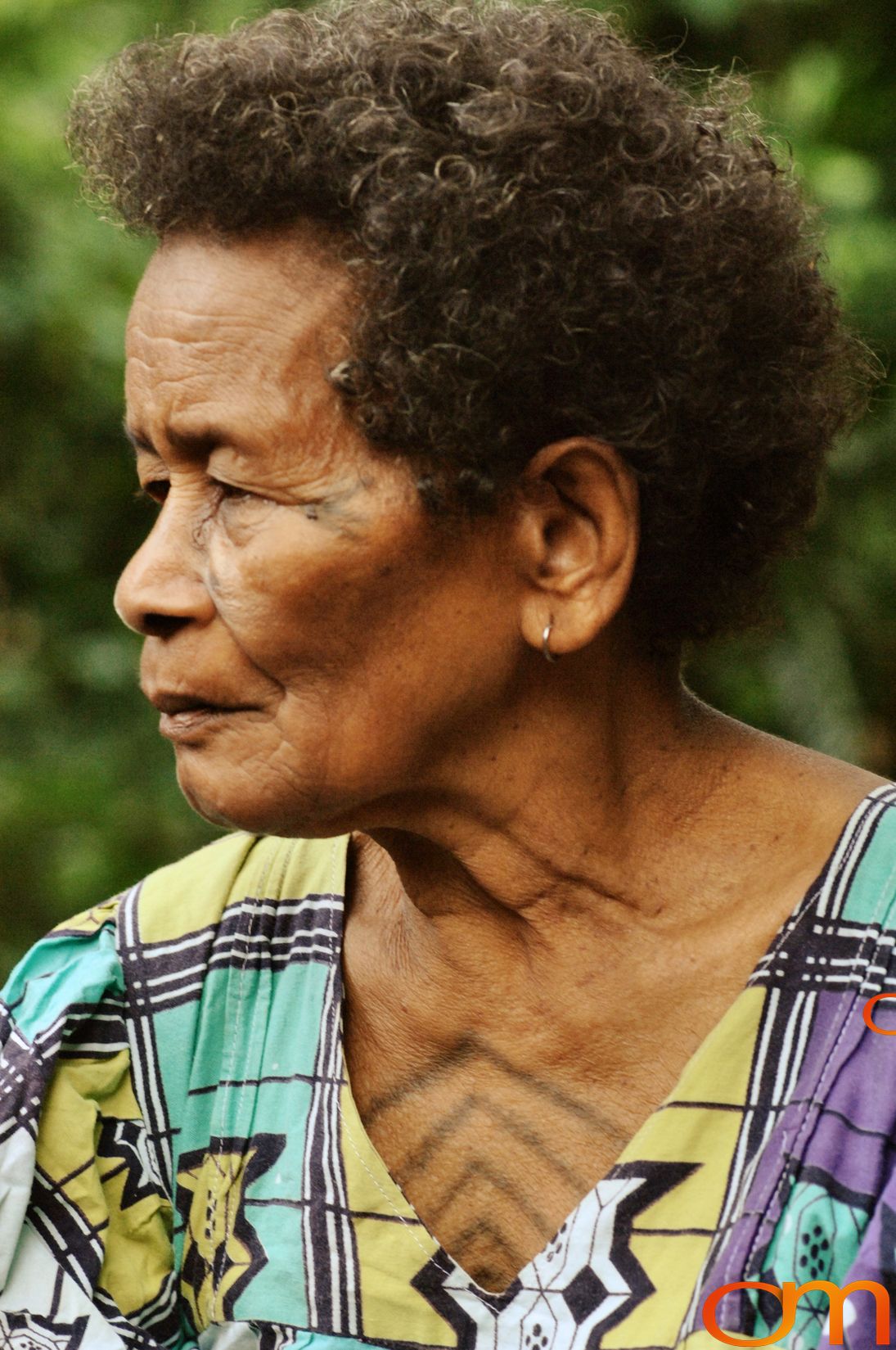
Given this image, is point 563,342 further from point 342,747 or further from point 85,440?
point 85,440

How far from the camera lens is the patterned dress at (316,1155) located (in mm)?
1826

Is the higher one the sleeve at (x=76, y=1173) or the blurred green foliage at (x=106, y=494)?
the blurred green foliage at (x=106, y=494)

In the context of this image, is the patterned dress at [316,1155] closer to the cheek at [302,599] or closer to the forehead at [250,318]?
the cheek at [302,599]

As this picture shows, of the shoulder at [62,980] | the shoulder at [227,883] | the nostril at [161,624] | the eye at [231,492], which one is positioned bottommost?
the shoulder at [62,980]

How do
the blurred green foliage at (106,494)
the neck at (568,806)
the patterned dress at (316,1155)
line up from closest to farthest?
the patterned dress at (316,1155) < the neck at (568,806) < the blurred green foliage at (106,494)

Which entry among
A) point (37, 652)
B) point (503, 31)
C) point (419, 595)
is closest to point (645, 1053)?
point (419, 595)

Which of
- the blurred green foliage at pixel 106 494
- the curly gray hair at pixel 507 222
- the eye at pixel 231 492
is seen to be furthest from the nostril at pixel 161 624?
the blurred green foliage at pixel 106 494

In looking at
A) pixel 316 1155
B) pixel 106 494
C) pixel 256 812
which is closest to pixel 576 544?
pixel 256 812

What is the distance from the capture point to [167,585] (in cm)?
191

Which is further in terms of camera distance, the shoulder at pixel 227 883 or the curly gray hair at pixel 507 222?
the shoulder at pixel 227 883

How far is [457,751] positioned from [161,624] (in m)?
0.38

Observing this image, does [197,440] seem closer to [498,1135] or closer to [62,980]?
[62,980]

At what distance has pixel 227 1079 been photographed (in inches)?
86.4

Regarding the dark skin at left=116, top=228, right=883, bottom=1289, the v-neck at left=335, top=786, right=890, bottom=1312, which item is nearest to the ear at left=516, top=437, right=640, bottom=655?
the dark skin at left=116, top=228, right=883, bottom=1289
